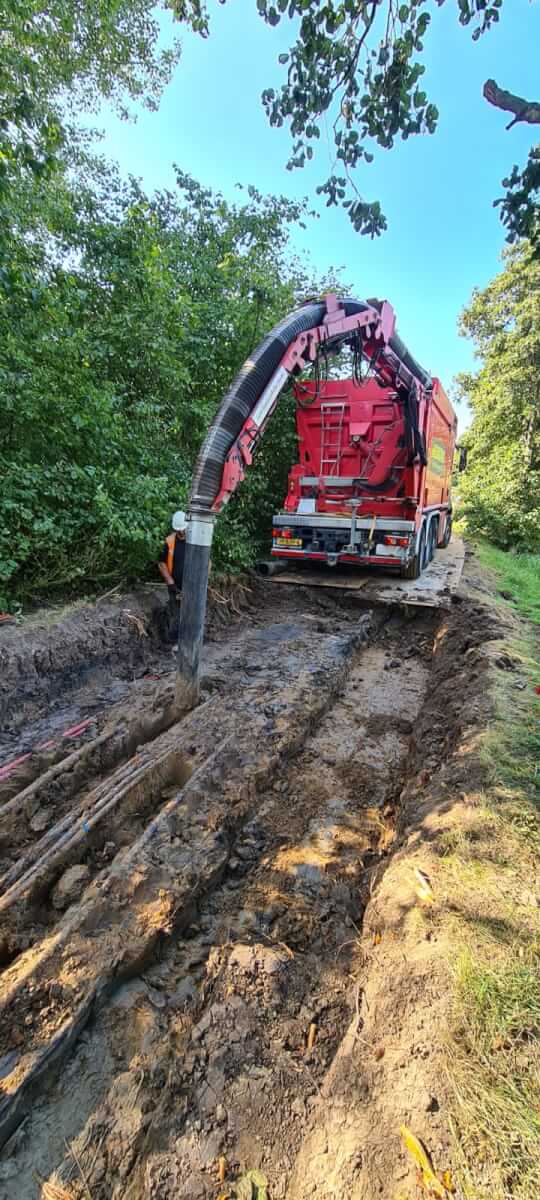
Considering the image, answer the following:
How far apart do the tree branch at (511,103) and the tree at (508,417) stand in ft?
46.4

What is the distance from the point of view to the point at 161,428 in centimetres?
639

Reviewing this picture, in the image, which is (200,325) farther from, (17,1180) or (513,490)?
(513,490)

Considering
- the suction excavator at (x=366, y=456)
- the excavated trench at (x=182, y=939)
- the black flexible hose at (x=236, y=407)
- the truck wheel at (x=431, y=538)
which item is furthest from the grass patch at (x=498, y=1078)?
the truck wheel at (x=431, y=538)

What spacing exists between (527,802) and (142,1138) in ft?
6.66

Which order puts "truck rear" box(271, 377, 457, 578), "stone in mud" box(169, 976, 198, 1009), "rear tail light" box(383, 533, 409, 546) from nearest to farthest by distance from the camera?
"stone in mud" box(169, 976, 198, 1009), "rear tail light" box(383, 533, 409, 546), "truck rear" box(271, 377, 457, 578)

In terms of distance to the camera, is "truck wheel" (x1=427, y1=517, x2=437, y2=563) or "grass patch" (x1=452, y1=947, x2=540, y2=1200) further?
"truck wheel" (x1=427, y1=517, x2=437, y2=563)

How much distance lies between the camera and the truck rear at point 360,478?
7.16m

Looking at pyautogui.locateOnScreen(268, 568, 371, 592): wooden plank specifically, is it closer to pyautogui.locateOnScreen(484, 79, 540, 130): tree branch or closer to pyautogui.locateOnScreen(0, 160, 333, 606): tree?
pyautogui.locateOnScreen(0, 160, 333, 606): tree

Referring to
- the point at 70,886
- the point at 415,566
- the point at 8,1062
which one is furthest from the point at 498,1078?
the point at 415,566

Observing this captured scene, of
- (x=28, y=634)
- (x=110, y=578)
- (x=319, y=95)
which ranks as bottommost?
(x=28, y=634)

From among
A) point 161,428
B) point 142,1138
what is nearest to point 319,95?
point 161,428

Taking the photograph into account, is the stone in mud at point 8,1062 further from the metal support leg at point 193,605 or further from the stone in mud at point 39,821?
the metal support leg at point 193,605

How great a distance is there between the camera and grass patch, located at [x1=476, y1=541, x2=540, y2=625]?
7.06 metres

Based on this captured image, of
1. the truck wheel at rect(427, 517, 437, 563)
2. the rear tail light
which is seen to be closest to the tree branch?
the rear tail light
